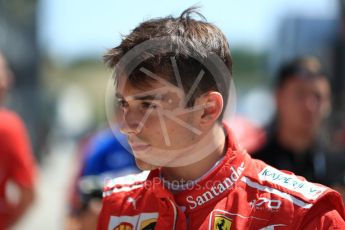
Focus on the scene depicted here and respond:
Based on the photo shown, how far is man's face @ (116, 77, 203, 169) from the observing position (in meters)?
2.18

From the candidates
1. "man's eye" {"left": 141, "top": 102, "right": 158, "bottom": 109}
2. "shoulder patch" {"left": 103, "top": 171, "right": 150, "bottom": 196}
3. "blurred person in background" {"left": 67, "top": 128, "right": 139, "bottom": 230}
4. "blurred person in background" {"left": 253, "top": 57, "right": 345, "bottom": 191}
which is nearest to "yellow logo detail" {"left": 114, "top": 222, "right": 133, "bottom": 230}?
"shoulder patch" {"left": 103, "top": 171, "right": 150, "bottom": 196}

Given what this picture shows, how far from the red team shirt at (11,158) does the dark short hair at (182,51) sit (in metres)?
2.48

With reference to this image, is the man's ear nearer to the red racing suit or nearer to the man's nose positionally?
the red racing suit

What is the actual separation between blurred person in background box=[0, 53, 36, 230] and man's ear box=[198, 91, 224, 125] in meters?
2.55

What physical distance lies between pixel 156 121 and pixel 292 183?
45 cm

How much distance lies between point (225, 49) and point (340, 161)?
189cm

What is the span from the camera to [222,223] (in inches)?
85.2

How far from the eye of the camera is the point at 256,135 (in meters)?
4.46

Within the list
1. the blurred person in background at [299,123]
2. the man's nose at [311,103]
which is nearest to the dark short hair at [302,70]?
the blurred person in background at [299,123]

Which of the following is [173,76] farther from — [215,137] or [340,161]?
[340,161]

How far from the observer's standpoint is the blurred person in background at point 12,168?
14.9 ft

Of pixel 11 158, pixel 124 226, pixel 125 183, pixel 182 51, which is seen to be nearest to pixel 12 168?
pixel 11 158

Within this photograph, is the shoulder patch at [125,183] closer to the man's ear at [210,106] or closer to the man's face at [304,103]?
the man's ear at [210,106]

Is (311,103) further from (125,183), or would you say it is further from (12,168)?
(125,183)
